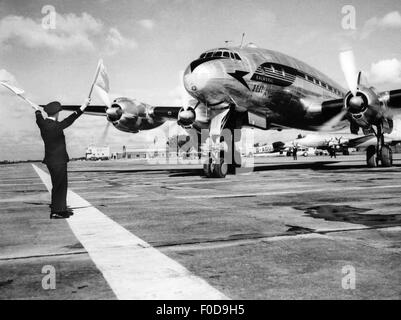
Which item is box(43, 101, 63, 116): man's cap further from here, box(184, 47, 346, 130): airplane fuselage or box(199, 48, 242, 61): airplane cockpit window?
box(199, 48, 242, 61): airplane cockpit window

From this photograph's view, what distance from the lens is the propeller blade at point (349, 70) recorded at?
19.5m

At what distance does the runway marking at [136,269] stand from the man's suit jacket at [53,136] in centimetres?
166

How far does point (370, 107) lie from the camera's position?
63.3 ft

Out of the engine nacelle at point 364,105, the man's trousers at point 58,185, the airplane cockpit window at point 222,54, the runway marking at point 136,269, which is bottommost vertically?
the runway marking at point 136,269

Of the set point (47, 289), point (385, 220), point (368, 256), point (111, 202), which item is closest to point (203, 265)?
point (47, 289)

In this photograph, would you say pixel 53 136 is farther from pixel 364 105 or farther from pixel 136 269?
pixel 364 105

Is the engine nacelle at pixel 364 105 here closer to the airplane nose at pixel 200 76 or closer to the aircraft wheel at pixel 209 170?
the airplane nose at pixel 200 76

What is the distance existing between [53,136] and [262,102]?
13201 mm

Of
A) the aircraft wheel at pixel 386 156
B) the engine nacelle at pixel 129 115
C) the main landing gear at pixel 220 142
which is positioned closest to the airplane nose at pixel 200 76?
the main landing gear at pixel 220 142

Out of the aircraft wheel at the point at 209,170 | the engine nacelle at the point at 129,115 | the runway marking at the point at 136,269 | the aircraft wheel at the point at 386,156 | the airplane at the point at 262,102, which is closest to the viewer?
the runway marking at the point at 136,269

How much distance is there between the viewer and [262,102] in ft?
61.4

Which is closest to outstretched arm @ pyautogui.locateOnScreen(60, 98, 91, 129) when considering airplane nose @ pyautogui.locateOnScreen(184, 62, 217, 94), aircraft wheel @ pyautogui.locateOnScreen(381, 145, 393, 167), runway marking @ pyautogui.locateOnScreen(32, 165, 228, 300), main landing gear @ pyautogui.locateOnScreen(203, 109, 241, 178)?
runway marking @ pyautogui.locateOnScreen(32, 165, 228, 300)

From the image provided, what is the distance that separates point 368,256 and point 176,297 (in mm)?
2196

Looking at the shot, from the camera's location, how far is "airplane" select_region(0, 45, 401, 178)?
17016mm
